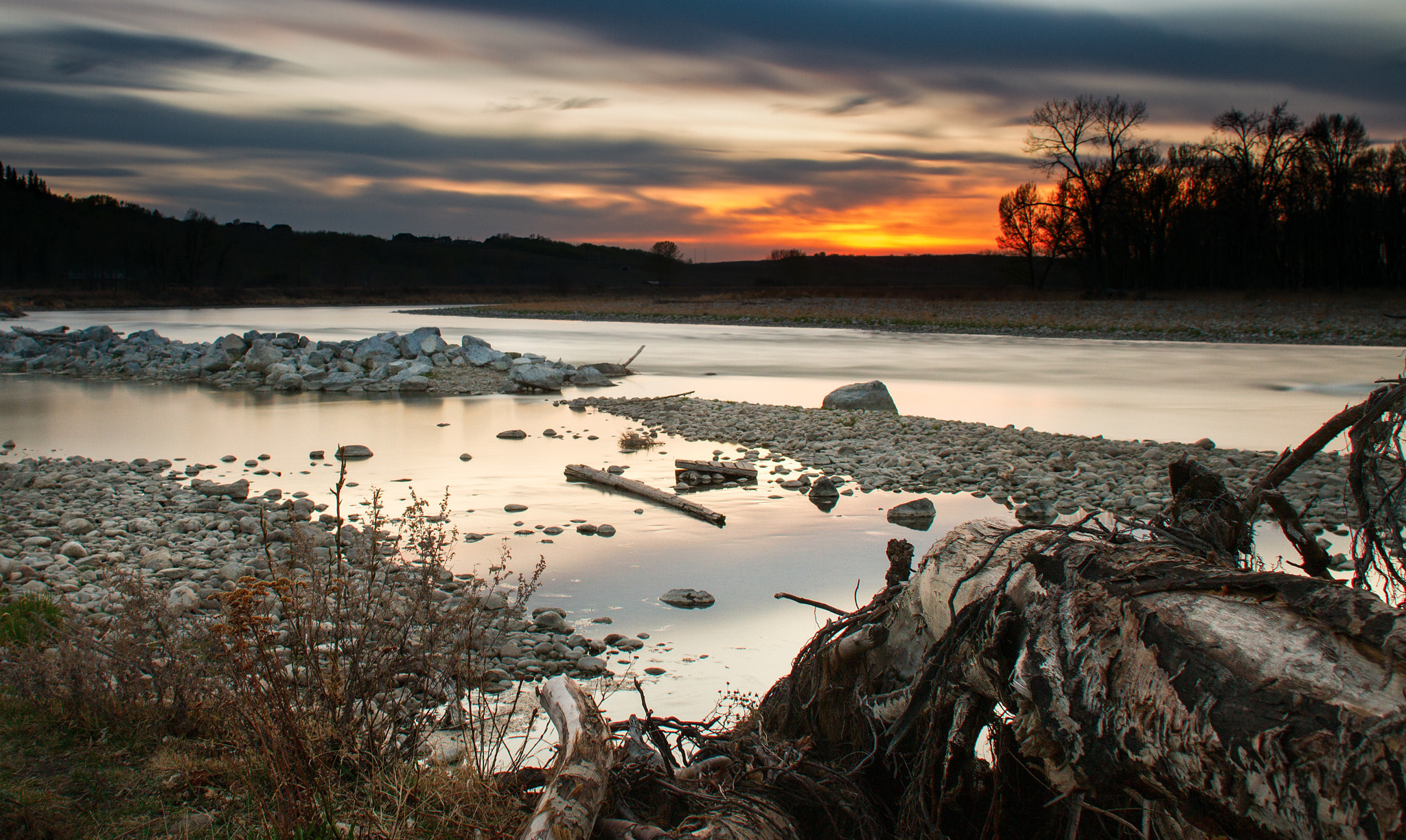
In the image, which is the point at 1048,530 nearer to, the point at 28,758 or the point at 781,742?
the point at 781,742

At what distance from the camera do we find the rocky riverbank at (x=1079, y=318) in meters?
35.3

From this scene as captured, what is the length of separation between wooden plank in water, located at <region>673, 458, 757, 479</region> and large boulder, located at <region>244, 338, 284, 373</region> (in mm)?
14384

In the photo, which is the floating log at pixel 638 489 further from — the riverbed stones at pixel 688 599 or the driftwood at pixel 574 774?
the driftwood at pixel 574 774

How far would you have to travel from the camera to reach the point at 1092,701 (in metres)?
2.12

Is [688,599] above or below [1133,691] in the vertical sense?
below

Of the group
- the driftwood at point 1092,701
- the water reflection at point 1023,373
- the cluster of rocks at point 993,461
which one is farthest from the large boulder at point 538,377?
the driftwood at point 1092,701

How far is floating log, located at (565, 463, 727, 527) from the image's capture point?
27.5 ft

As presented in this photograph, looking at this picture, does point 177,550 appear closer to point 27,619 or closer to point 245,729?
point 27,619

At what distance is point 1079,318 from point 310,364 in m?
36.4

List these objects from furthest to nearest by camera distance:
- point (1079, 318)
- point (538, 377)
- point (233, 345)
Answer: point (1079, 318) < point (233, 345) < point (538, 377)

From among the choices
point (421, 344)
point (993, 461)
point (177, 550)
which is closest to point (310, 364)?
point (421, 344)

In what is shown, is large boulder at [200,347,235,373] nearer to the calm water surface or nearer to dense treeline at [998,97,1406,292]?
the calm water surface

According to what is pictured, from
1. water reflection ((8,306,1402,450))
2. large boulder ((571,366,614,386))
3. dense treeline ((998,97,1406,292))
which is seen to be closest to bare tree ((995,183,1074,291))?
dense treeline ((998,97,1406,292))

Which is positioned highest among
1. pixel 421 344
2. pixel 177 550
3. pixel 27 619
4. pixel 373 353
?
pixel 421 344
